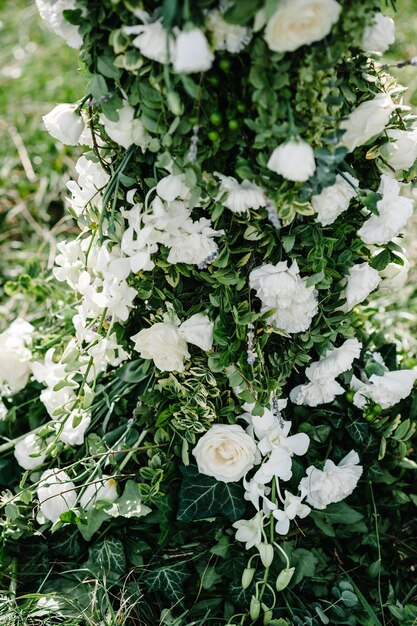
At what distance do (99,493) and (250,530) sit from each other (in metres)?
0.35

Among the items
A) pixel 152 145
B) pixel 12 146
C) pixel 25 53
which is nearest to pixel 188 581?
pixel 152 145

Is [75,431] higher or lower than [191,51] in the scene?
lower

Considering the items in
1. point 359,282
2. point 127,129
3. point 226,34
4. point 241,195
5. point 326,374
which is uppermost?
point 226,34

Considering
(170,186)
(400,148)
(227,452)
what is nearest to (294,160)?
(170,186)

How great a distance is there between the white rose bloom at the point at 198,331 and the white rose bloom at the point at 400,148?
18.5 inches

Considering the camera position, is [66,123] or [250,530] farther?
[250,530]

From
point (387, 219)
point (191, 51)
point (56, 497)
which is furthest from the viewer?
point (56, 497)

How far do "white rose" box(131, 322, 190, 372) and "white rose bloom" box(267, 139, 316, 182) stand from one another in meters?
0.43

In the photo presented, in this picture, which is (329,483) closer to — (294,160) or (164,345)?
(164,345)

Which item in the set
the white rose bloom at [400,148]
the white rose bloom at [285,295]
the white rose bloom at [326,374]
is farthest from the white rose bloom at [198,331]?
the white rose bloom at [400,148]

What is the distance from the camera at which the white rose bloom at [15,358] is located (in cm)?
178

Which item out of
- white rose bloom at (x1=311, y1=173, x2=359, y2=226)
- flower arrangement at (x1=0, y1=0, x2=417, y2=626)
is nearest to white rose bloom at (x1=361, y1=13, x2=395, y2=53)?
flower arrangement at (x1=0, y1=0, x2=417, y2=626)

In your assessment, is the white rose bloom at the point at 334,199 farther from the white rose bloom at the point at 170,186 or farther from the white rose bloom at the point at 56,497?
the white rose bloom at the point at 56,497

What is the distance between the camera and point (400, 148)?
1338 mm
